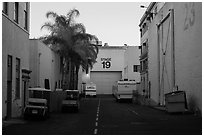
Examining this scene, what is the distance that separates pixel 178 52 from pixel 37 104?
13309 millimetres

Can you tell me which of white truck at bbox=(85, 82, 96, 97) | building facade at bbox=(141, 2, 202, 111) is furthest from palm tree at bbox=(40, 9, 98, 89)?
white truck at bbox=(85, 82, 96, 97)

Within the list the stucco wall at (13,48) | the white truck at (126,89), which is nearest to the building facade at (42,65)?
the stucco wall at (13,48)

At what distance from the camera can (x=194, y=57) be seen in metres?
27.5

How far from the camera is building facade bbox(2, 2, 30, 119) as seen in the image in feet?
70.0

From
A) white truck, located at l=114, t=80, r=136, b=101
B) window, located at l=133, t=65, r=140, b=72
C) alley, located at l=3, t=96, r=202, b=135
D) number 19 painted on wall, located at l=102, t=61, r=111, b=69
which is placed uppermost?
number 19 painted on wall, located at l=102, t=61, r=111, b=69

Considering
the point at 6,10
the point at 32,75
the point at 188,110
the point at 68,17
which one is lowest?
the point at 188,110

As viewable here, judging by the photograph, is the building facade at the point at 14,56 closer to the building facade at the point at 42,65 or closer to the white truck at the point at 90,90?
the building facade at the point at 42,65

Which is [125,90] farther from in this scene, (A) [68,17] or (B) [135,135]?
(B) [135,135]

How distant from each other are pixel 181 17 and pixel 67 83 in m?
21.1

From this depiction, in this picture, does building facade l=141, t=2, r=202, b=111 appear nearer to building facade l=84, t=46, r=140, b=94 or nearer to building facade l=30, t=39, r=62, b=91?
building facade l=30, t=39, r=62, b=91

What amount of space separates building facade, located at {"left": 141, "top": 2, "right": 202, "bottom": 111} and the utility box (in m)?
0.61

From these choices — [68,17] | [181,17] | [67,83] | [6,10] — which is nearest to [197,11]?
[181,17]

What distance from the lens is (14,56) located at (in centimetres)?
2378

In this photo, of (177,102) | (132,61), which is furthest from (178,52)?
(132,61)
